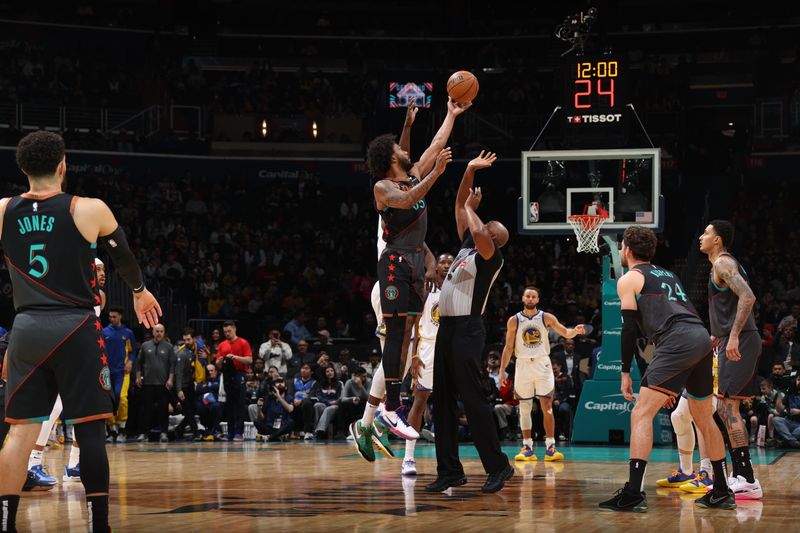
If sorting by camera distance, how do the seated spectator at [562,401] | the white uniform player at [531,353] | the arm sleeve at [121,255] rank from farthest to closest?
the seated spectator at [562,401] → the white uniform player at [531,353] → the arm sleeve at [121,255]

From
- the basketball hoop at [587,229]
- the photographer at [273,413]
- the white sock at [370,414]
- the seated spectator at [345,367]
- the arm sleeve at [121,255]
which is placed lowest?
the photographer at [273,413]

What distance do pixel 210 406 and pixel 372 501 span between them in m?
10.4

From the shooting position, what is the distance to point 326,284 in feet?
80.3

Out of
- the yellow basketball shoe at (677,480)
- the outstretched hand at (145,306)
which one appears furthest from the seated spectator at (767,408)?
the outstretched hand at (145,306)

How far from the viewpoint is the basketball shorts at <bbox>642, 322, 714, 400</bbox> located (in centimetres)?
742

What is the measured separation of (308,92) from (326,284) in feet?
20.9

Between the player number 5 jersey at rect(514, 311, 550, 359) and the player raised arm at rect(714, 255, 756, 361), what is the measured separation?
5170 mm

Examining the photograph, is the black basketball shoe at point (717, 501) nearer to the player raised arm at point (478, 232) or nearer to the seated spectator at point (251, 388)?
the player raised arm at point (478, 232)

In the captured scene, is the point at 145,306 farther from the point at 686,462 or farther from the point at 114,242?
the point at 686,462

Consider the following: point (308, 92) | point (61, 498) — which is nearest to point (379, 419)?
point (61, 498)

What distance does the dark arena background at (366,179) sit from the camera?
15.5 m

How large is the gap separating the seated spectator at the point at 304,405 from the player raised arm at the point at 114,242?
11651 mm

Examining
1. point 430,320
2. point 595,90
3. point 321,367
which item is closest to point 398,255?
point 430,320

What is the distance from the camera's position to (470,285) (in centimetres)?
823
